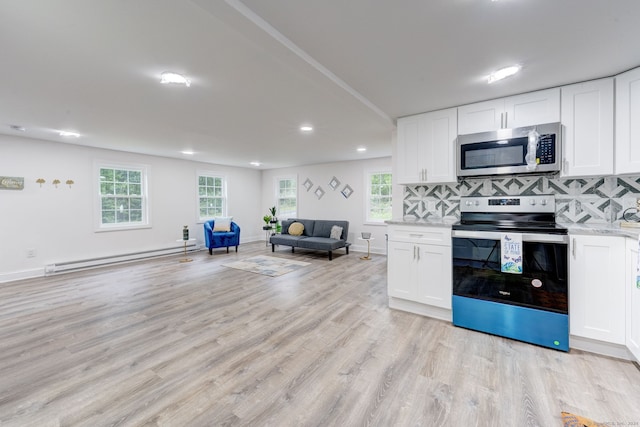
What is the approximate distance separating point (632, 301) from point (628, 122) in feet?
4.63

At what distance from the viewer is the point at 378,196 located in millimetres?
6754

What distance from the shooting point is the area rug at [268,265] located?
195 inches

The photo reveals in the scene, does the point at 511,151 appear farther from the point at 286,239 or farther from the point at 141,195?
the point at 141,195

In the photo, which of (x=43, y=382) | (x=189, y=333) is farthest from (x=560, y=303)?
(x=43, y=382)

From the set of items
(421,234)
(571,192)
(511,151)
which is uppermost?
(511,151)

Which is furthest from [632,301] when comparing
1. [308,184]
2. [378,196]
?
[308,184]

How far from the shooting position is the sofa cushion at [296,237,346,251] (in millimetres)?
5984

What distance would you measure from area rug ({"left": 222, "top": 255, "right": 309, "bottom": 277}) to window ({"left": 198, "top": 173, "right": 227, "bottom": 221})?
2350mm

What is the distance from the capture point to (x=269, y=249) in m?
7.31

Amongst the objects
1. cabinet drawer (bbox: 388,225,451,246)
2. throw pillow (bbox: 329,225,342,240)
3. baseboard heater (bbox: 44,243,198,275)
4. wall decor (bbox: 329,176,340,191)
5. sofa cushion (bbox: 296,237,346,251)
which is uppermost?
wall decor (bbox: 329,176,340,191)

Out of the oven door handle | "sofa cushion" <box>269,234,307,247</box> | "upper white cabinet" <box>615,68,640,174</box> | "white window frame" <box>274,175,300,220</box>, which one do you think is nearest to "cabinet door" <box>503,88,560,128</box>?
"upper white cabinet" <box>615,68,640,174</box>

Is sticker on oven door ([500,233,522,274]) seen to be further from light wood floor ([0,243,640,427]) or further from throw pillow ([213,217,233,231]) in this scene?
throw pillow ([213,217,233,231])

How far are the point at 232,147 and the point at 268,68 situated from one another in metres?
3.39

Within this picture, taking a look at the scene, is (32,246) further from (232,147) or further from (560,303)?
(560,303)
